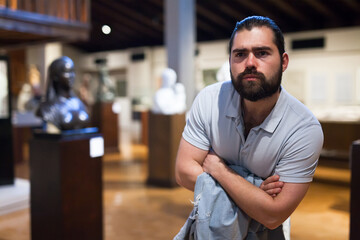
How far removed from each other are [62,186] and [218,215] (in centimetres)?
205

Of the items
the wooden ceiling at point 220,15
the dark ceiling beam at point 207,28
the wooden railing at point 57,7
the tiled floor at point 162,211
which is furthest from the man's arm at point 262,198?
the dark ceiling beam at point 207,28

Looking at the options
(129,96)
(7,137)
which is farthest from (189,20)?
(129,96)

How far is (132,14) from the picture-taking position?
13.2m

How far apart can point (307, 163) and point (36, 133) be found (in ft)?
8.52

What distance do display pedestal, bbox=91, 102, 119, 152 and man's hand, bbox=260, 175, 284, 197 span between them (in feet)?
27.2

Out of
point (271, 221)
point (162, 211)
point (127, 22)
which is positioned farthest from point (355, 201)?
point (127, 22)

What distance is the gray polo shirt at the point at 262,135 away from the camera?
1463 mm

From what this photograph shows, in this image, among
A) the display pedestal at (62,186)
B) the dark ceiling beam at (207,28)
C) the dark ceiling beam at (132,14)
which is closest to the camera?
the display pedestal at (62,186)

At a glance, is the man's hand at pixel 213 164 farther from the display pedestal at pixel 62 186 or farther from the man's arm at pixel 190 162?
the display pedestal at pixel 62 186

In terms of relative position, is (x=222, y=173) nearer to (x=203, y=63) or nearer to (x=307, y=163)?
(x=307, y=163)

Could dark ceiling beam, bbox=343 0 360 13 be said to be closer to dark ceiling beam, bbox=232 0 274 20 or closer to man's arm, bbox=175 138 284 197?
dark ceiling beam, bbox=232 0 274 20

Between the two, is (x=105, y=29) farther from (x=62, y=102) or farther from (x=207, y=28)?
(x=207, y=28)

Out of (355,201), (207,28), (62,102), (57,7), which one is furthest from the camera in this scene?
(207,28)

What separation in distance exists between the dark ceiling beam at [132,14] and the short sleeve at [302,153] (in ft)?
37.9
